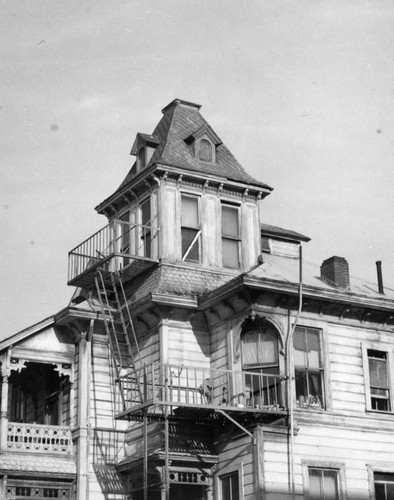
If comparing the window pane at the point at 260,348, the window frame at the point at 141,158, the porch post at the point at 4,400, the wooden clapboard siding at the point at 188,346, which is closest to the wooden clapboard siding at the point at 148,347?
the wooden clapboard siding at the point at 188,346

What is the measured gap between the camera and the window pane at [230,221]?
33.6 metres

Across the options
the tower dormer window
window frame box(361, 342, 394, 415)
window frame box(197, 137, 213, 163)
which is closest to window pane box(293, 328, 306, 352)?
window frame box(361, 342, 394, 415)

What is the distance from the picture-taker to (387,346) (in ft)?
101

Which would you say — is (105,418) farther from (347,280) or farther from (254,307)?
(347,280)

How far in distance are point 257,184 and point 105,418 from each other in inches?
382

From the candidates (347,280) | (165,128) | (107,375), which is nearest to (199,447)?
(107,375)

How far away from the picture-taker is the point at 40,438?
30.5 meters

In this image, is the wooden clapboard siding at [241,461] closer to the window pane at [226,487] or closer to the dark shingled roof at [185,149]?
the window pane at [226,487]

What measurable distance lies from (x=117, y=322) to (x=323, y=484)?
27.7ft

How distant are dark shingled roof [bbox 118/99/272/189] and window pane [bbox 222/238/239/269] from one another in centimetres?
216

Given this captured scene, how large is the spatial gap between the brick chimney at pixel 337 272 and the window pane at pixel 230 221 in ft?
10.8

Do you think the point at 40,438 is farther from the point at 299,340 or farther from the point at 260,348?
the point at 299,340

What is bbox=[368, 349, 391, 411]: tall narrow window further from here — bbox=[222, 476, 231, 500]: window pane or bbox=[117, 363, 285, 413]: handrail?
bbox=[222, 476, 231, 500]: window pane

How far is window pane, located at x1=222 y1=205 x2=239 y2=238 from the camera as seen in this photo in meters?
33.6
